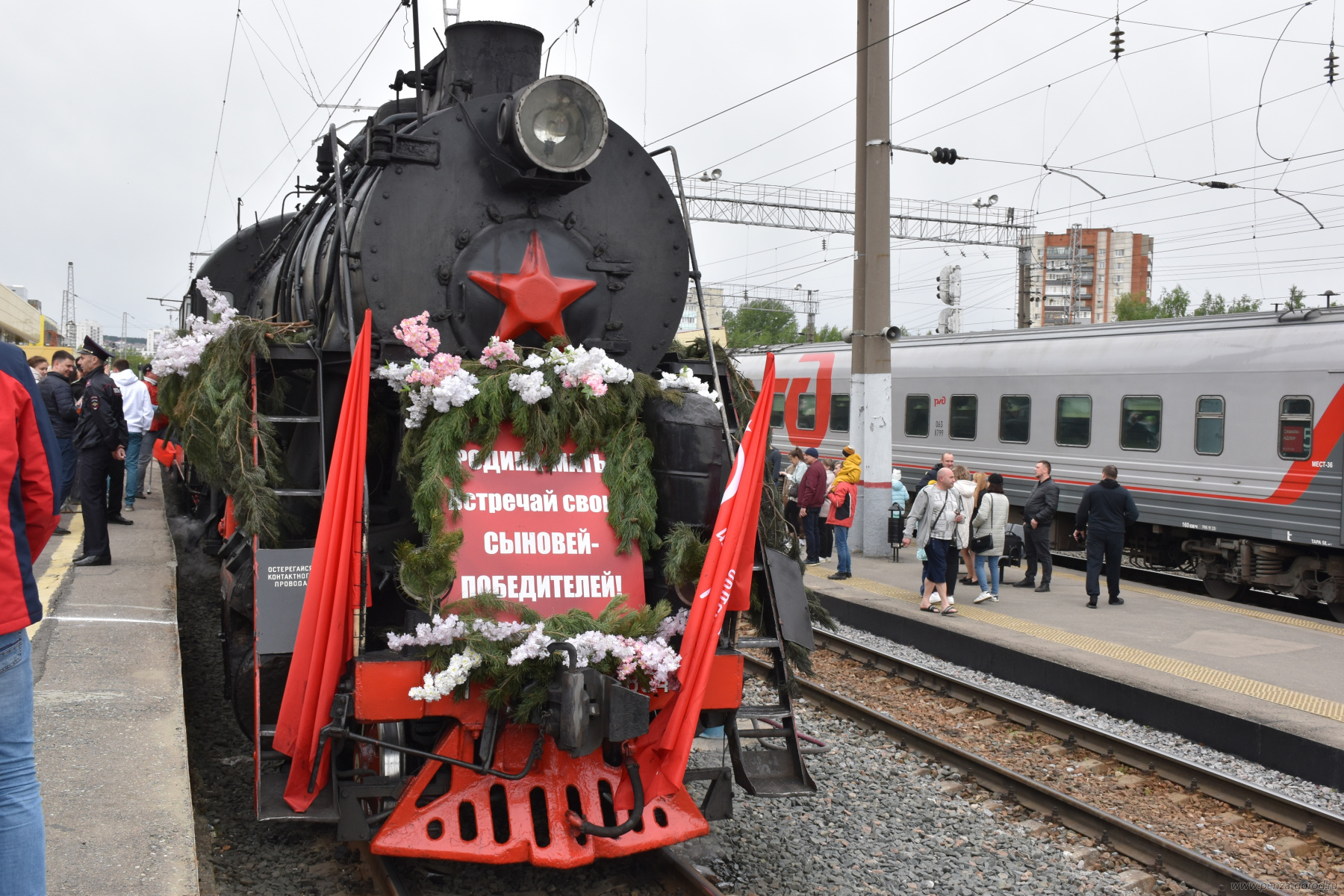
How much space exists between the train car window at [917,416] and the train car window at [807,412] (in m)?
2.27

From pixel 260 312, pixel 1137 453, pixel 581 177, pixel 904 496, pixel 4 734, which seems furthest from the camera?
pixel 904 496

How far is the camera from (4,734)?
2668 mm

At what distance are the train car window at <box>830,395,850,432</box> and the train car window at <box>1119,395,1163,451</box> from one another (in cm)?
554

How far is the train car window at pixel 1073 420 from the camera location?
14266mm

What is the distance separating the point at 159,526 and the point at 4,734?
835 centimetres

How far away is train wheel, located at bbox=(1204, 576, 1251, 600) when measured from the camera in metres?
13.0

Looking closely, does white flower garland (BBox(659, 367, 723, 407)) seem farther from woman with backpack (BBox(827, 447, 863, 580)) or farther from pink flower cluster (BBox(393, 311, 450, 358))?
woman with backpack (BBox(827, 447, 863, 580))

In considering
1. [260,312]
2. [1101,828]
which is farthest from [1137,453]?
[260,312]

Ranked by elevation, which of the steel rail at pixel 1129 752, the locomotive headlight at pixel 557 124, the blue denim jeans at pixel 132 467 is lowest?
the steel rail at pixel 1129 752

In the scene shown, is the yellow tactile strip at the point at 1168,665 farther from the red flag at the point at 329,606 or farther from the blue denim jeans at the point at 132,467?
the blue denim jeans at the point at 132,467

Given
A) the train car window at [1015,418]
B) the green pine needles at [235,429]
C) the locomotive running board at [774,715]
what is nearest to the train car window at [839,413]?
the train car window at [1015,418]

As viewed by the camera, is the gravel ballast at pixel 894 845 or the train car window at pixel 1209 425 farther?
the train car window at pixel 1209 425

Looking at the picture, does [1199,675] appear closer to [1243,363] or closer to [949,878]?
[949,878]

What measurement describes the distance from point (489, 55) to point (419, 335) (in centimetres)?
189
